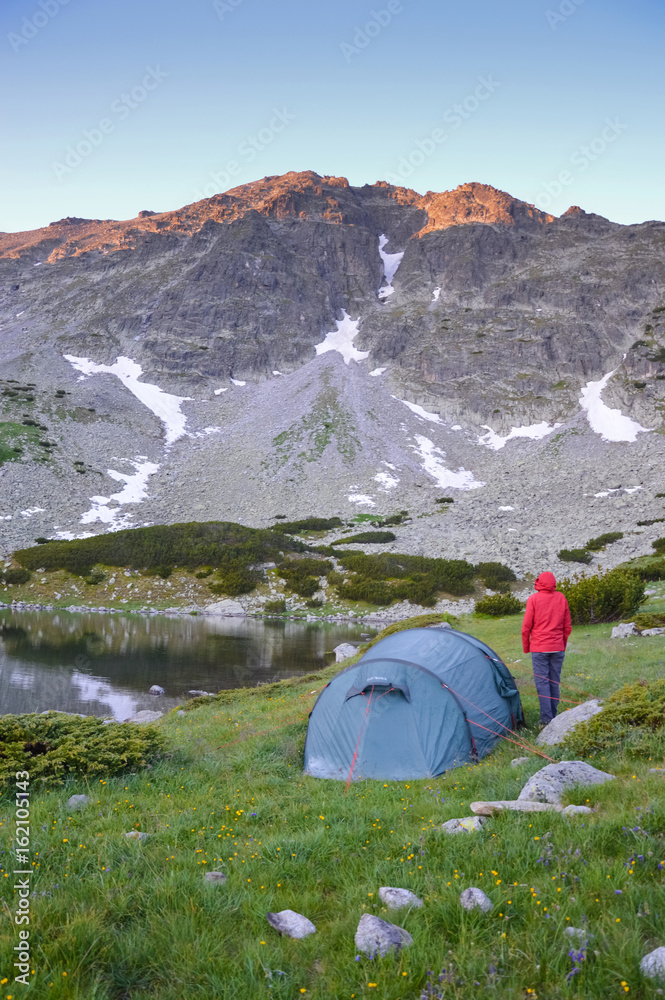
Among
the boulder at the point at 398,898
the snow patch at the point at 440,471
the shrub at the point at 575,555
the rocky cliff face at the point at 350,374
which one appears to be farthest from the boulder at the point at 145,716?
the snow patch at the point at 440,471

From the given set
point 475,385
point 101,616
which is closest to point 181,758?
point 101,616

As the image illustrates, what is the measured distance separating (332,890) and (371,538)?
183 ft

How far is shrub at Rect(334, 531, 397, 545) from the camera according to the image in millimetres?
59450

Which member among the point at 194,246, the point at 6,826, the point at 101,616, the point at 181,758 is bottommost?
the point at 101,616

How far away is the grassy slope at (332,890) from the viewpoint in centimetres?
324

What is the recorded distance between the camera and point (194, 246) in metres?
151

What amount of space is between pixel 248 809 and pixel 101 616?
3941 centimetres

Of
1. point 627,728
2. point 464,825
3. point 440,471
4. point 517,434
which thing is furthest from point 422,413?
point 464,825

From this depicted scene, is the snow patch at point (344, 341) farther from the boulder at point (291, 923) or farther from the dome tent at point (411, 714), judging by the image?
the boulder at point (291, 923)

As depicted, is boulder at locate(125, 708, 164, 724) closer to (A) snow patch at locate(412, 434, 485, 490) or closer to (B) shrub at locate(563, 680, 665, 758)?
(B) shrub at locate(563, 680, 665, 758)

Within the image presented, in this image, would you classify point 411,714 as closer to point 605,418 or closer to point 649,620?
point 649,620

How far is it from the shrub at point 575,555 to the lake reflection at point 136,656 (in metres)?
22.4

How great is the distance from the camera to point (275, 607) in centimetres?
4597

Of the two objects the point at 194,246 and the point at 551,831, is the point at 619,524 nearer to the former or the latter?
the point at 551,831
